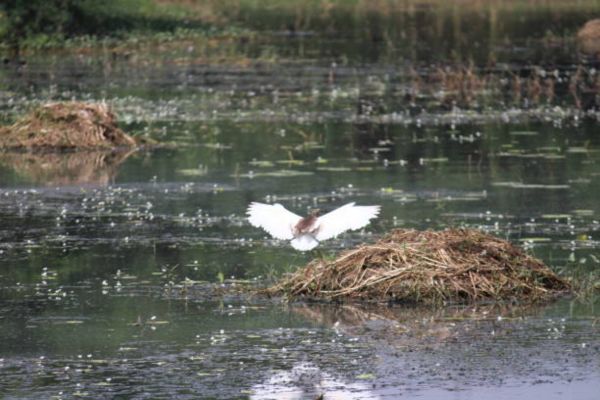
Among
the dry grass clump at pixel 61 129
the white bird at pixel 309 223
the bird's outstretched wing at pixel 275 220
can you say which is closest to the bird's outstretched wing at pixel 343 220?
the white bird at pixel 309 223

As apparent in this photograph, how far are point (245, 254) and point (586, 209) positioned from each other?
14.0ft

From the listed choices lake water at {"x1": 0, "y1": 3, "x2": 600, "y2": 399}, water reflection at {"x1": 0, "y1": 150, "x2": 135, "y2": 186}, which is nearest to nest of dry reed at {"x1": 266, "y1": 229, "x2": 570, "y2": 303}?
lake water at {"x1": 0, "y1": 3, "x2": 600, "y2": 399}

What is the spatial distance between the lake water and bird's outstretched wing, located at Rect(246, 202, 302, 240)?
21.4 inches

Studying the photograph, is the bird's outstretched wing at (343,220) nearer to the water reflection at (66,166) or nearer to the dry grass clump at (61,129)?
the water reflection at (66,166)

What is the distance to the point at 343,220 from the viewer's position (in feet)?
42.8

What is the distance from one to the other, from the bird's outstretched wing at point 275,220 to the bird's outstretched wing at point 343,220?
0.77 feet

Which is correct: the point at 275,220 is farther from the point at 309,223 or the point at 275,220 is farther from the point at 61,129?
the point at 61,129

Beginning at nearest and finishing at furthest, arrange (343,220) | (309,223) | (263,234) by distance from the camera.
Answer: (309,223) < (343,220) < (263,234)

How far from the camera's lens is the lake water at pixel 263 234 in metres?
10.7

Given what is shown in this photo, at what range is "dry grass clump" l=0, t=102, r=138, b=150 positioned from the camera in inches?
923

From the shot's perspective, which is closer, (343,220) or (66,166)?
(343,220)

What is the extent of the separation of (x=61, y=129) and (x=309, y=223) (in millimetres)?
11334

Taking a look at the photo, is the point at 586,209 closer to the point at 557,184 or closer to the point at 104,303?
the point at 557,184

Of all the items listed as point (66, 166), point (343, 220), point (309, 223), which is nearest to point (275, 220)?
point (309, 223)
